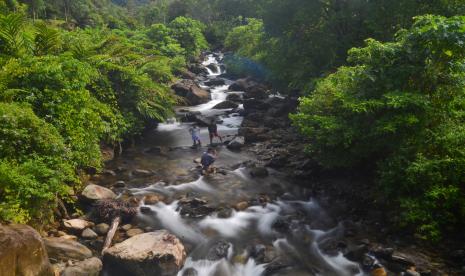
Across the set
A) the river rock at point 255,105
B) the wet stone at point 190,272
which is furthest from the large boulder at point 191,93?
the wet stone at point 190,272

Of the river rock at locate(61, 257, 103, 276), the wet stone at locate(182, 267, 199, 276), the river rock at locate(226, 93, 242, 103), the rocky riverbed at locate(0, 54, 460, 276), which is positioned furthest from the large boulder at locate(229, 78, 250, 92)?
the river rock at locate(61, 257, 103, 276)

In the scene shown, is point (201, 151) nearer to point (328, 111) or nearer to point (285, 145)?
point (285, 145)

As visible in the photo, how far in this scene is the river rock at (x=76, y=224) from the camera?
356 inches

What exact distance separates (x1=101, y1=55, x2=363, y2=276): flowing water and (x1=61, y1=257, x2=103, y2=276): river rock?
187 cm

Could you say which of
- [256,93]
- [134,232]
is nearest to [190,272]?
[134,232]

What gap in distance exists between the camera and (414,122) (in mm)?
9055

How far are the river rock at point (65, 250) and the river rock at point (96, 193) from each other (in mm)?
2317

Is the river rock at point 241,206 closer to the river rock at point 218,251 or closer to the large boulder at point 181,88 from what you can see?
the river rock at point 218,251

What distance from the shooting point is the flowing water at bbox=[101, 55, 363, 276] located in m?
8.41

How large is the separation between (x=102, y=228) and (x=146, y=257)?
6.99ft

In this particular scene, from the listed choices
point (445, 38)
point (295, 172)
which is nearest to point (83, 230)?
point (295, 172)

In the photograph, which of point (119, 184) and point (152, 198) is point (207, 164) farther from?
point (119, 184)

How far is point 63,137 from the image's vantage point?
930cm

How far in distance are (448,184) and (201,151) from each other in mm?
10146
